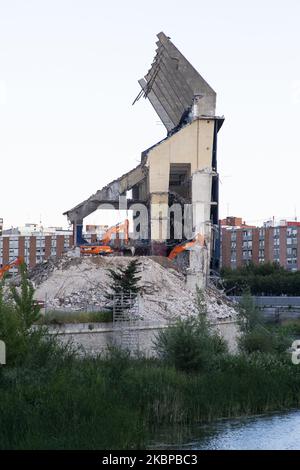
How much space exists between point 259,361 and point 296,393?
3617mm

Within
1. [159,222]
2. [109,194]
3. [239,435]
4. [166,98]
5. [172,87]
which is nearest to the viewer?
[239,435]

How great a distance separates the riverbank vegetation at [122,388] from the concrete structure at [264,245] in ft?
261

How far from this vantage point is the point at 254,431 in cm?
2742

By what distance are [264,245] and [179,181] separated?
61781 millimetres

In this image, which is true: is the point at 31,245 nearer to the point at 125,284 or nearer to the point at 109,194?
the point at 109,194

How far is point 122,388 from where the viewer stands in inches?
1078

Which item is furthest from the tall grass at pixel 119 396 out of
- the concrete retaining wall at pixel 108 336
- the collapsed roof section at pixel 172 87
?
the collapsed roof section at pixel 172 87

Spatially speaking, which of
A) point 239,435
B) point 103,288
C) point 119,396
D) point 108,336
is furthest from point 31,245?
point 239,435

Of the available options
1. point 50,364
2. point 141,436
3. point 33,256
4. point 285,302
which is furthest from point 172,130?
point 33,256

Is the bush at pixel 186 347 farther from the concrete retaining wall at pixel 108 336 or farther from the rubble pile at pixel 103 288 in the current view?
the rubble pile at pixel 103 288

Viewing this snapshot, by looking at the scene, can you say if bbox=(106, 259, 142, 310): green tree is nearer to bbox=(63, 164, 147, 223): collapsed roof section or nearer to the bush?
the bush

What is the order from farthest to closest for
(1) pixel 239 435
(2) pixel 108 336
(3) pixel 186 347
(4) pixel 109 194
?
(4) pixel 109 194 < (2) pixel 108 336 < (3) pixel 186 347 < (1) pixel 239 435

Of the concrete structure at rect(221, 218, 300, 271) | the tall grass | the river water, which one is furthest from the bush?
the concrete structure at rect(221, 218, 300, 271)

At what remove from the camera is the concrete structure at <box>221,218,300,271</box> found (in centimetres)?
11594
